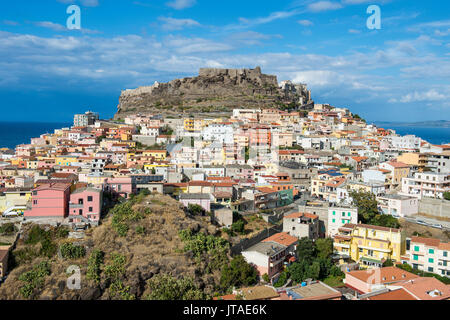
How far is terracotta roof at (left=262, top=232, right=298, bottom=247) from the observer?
62.2ft

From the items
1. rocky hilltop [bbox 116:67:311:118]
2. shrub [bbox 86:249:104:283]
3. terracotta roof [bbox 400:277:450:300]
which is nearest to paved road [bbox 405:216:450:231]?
terracotta roof [bbox 400:277:450:300]

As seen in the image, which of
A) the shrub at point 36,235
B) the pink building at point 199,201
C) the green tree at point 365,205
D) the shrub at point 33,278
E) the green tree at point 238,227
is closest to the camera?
the shrub at point 33,278

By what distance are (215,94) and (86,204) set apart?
138 feet

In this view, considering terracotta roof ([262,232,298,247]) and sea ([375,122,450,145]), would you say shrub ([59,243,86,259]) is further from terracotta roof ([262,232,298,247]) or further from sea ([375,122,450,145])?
sea ([375,122,450,145])

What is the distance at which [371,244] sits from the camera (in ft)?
61.0

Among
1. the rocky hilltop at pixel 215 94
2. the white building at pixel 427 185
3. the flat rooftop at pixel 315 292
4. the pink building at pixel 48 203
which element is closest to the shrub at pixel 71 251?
Result: the pink building at pixel 48 203

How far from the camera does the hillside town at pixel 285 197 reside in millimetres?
16828

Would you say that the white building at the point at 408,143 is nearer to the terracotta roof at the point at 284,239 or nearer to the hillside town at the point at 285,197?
the hillside town at the point at 285,197

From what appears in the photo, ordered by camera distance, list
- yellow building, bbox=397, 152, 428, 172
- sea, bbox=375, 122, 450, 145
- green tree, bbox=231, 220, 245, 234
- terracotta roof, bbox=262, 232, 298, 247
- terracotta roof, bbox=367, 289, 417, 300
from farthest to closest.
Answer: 1. sea, bbox=375, 122, 450, 145
2. yellow building, bbox=397, 152, 428, 172
3. green tree, bbox=231, 220, 245, 234
4. terracotta roof, bbox=262, 232, 298, 247
5. terracotta roof, bbox=367, 289, 417, 300

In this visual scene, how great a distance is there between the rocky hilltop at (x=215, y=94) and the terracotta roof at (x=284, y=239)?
118 feet

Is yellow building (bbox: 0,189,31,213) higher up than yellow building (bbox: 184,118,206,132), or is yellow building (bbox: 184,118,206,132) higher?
yellow building (bbox: 184,118,206,132)

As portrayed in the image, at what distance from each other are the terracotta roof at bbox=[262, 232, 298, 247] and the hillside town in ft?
0.21

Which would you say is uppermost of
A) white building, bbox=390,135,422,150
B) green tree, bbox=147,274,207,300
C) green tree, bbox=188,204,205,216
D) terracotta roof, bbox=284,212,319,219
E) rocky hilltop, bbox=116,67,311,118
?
rocky hilltop, bbox=116,67,311,118
